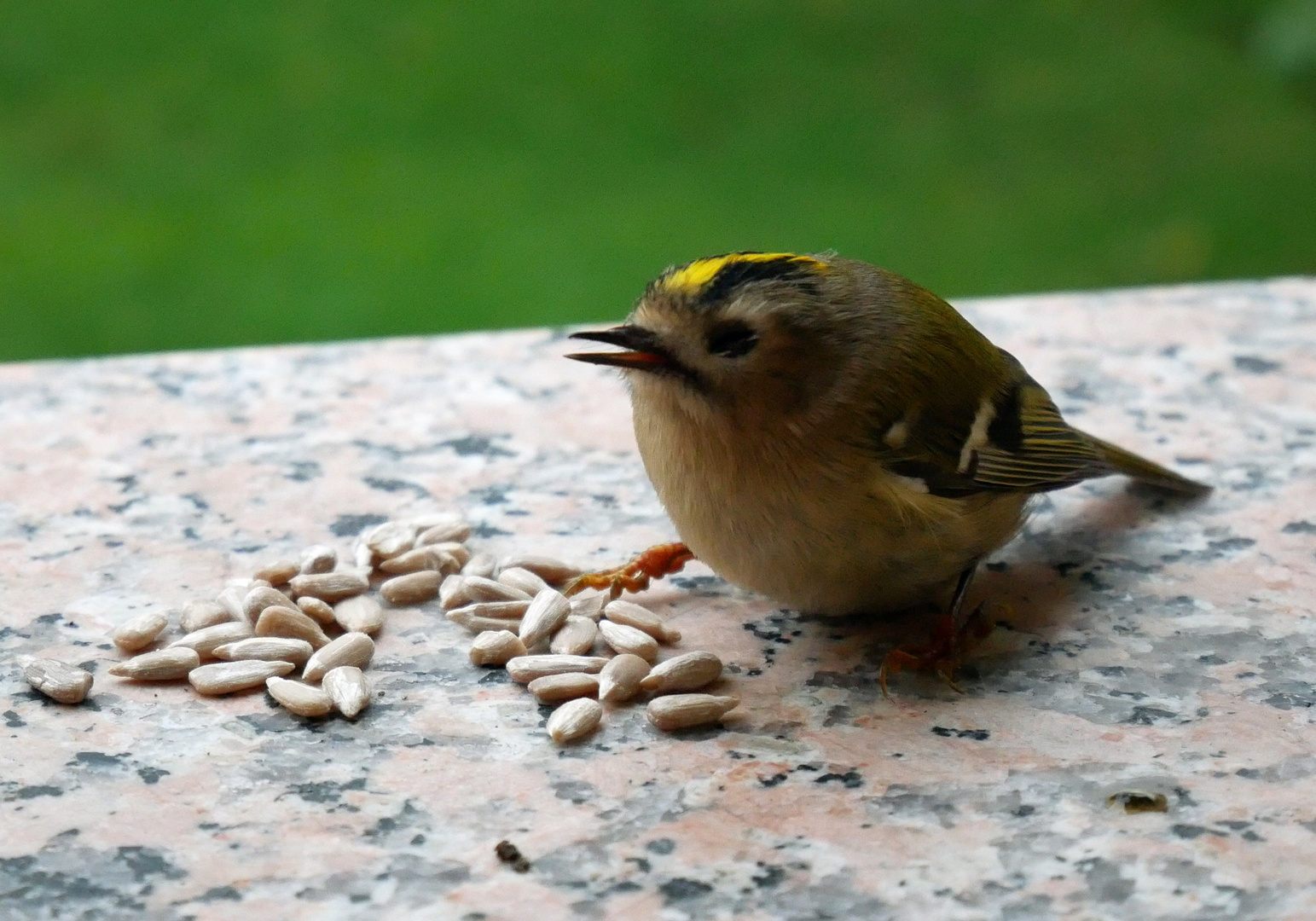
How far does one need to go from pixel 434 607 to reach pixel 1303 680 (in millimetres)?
989

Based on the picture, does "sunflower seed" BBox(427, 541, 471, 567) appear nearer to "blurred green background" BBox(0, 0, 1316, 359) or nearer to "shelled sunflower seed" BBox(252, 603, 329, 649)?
"shelled sunflower seed" BBox(252, 603, 329, 649)

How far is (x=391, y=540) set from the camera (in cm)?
188

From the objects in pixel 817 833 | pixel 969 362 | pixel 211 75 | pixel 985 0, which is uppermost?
pixel 985 0

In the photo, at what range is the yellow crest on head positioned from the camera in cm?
165

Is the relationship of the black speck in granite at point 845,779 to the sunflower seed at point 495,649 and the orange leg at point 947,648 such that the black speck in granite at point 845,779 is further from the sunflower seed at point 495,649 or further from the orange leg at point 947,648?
the sunflower seed at point 495,649

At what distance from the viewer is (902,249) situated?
4.76 meters

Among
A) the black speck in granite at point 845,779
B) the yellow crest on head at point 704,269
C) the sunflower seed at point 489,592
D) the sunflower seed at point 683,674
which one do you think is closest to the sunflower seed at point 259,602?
the sunflower seed at point 489,592

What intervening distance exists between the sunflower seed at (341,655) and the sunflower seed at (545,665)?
0.53 feet

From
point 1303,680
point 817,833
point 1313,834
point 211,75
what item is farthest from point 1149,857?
point 211,75

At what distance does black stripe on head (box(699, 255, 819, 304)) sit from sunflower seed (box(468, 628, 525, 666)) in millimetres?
436

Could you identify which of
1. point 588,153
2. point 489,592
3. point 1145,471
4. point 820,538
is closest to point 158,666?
point 489,592

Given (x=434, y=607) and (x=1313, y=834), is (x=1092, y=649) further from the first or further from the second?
(x=434, y=607)

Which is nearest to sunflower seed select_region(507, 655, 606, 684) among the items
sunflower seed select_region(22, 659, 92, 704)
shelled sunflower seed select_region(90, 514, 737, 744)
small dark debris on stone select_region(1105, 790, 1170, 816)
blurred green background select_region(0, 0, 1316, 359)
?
shelled sunflower seed select_region(90, 514, 737, 744)

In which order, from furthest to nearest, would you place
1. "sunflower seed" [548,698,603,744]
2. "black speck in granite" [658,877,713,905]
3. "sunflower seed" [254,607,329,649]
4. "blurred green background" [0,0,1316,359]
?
"blurred green background" [0,0,1316,359]
"sunflower seed" [254,607,329,649]
"sunflower seed" [548,698,603,744]
"black speck in granite" [658,877,713,905]
